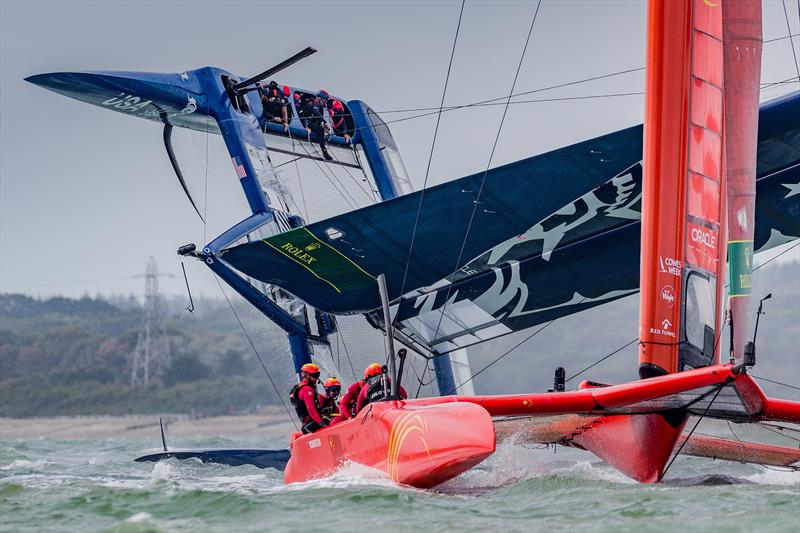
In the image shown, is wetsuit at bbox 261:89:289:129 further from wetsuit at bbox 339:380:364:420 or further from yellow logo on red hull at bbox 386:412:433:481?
yellow logo on red hull at bbox 386:412:433:481

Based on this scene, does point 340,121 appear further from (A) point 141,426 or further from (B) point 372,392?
(A) point 141,426

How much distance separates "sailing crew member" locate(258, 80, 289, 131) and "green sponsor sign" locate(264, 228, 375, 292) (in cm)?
299

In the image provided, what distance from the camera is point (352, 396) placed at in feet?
28.3

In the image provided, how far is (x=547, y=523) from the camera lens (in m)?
5.81

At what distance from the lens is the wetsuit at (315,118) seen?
12633 millimetres

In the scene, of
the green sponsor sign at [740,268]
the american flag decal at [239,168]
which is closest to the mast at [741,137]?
the green sponsor sign at [740,268]

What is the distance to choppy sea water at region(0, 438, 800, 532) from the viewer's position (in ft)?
18.9

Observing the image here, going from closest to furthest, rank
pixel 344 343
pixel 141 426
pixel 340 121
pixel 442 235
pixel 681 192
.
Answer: pixel 681 192, pixel 442 235, pixel 344 343, pixel 340 121, pixel 141 426

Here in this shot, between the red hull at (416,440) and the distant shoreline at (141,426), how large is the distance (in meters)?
29.2

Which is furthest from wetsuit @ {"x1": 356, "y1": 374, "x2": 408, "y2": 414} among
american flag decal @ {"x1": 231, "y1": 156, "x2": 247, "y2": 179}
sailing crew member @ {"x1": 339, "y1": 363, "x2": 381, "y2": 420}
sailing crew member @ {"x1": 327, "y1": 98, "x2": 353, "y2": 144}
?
sailing crew member @ {"x1": 327, "y1": 98, "x2": 353, "y2": 144}

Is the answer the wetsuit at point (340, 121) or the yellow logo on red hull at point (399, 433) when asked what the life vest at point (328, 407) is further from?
the wetsuit at point (340, 121)

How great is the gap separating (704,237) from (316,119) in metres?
6.01

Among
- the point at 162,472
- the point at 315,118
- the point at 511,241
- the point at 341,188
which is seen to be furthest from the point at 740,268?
the point at 315,118

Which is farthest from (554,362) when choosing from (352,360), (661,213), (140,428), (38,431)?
(661,213)
